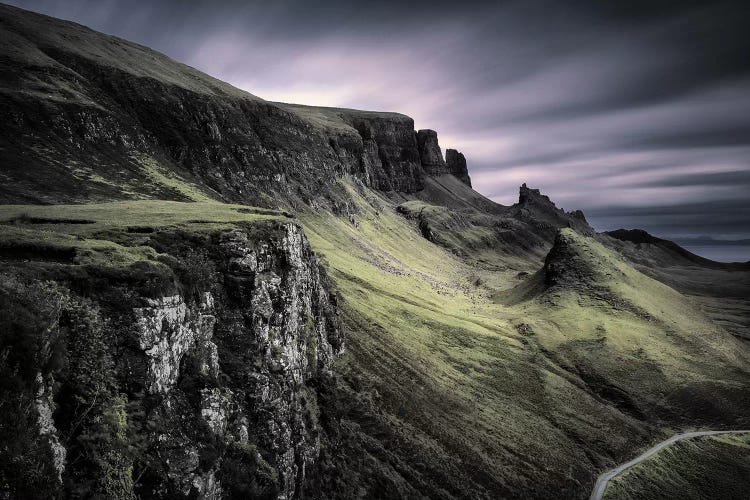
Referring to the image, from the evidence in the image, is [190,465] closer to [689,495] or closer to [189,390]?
[189,390]

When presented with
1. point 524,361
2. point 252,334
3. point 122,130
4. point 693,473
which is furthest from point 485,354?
point 122,130

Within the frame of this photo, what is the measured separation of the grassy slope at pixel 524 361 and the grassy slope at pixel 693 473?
4325mm

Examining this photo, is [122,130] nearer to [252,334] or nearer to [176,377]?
[252,334]

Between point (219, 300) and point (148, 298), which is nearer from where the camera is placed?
point (148, 298)

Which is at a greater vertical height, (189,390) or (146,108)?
(146,108)

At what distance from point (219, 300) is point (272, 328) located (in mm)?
5818

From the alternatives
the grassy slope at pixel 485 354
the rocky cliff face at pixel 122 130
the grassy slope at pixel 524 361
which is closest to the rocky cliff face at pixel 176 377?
the grassy slope at pixel 485 354

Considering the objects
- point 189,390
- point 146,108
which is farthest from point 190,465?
point 146,108

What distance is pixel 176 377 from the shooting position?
2467cm

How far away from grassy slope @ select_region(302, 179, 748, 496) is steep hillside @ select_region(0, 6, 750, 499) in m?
0.51

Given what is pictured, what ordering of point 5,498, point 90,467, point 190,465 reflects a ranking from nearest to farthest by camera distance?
point 5,498 < point 90,467 < point 190,465

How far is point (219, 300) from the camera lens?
107 ft

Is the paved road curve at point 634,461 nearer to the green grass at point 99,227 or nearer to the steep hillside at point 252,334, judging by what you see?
the steep hillside at point 252,334

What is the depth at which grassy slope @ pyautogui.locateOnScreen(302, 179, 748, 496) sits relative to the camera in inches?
2383
